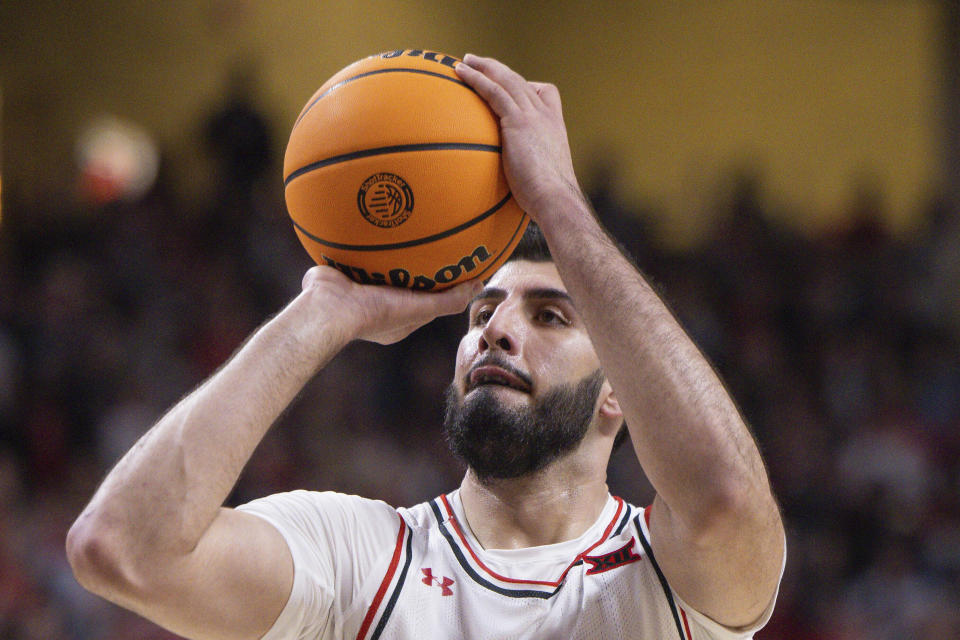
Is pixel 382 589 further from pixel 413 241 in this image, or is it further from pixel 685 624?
pixel 413 241

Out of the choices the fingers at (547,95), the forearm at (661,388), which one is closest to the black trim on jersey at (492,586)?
the forearm at (661,388)

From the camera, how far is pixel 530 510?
308cm

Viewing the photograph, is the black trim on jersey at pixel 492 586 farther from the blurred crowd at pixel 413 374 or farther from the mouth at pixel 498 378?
the blurred crowd at pixel 413 374

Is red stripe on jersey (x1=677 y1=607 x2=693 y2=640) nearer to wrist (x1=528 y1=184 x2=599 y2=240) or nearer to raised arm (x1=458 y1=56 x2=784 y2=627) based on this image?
raised arm (x1=458 y1=56 x2=784 y2=627)

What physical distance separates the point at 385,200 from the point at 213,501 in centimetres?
80

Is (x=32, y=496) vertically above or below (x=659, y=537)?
below

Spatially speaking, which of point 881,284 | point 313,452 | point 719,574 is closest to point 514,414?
point 719,574

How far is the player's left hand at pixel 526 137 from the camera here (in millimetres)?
2623

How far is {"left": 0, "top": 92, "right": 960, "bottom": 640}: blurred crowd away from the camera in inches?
262

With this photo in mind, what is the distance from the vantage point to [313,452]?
6.96m

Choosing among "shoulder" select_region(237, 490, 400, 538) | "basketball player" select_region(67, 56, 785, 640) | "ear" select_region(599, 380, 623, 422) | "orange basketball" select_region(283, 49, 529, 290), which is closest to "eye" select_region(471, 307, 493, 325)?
"basketball player" select_region(67, 56, 785, 640)

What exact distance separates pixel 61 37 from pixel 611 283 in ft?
25.2

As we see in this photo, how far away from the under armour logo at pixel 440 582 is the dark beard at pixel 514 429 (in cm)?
34

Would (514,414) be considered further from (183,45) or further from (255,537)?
(183,45)
